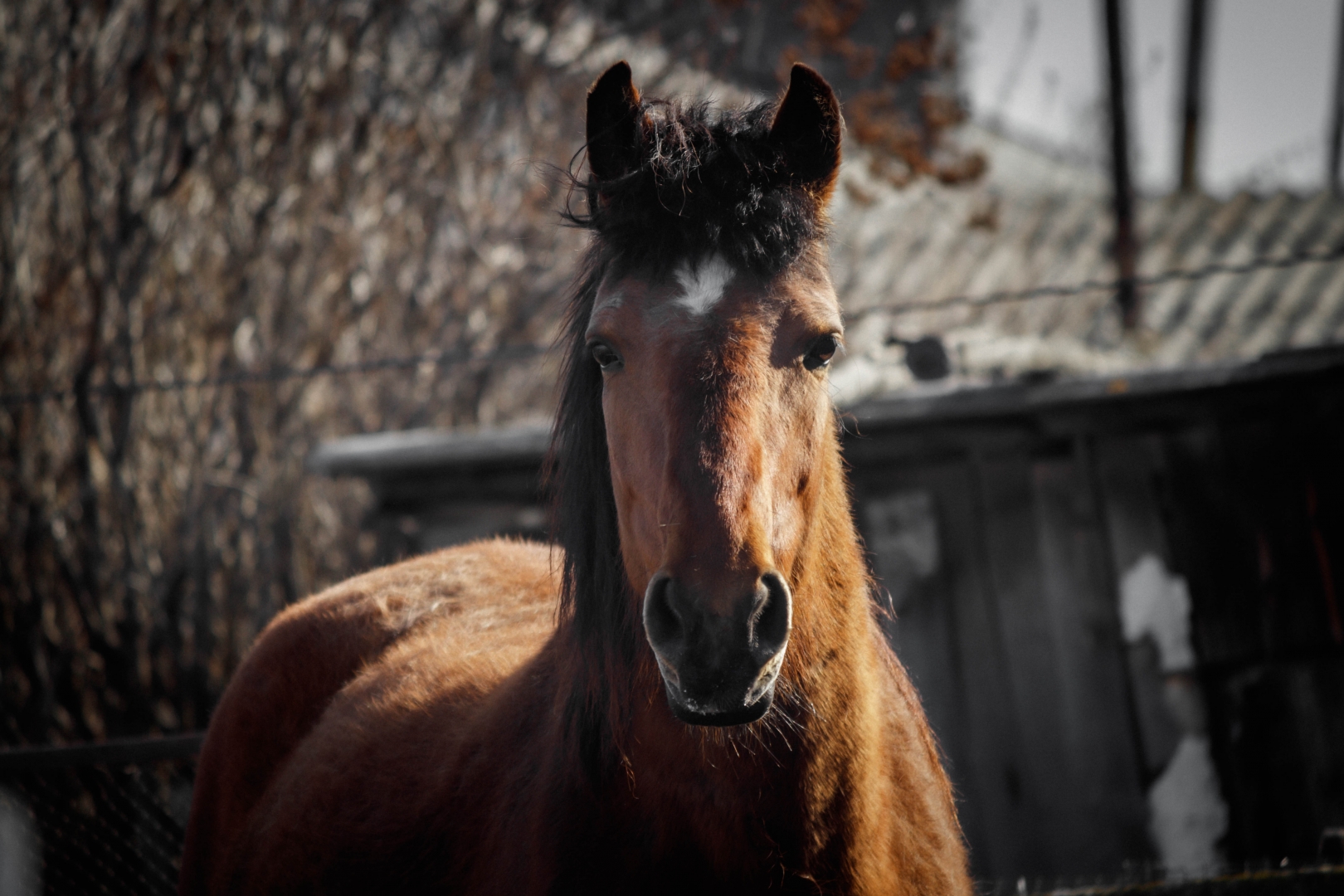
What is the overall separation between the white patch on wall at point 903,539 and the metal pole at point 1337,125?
752 centimetres

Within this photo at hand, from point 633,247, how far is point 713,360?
34 centimetres

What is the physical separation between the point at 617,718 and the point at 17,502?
197 inches

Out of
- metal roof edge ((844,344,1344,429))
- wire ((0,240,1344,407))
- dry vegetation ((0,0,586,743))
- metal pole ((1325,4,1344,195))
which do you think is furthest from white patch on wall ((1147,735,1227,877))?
metal pole ((1325,4,1344,195))

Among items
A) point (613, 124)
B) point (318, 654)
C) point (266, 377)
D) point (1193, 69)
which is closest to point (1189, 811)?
point (318, 654)

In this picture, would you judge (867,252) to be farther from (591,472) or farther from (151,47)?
(591,472)

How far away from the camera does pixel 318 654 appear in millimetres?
2846

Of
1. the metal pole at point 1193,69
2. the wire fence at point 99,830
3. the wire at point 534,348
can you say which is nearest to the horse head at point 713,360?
the wire at point 534,348

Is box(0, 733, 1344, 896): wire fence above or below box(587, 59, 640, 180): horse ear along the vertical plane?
below

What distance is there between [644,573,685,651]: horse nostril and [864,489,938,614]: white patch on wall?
10.1 ft

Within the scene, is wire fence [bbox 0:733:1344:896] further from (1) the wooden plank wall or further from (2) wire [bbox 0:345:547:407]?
(2) wire [bbox 0:345:547:407]

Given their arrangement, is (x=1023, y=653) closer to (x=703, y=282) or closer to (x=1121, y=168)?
(x=703, y=282)

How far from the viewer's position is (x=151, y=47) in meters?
5.39

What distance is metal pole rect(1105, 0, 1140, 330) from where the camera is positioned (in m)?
6.45

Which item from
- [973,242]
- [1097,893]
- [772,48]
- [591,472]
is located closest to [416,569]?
[591,472]
